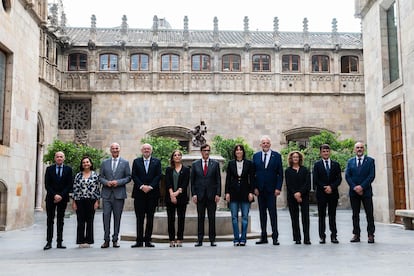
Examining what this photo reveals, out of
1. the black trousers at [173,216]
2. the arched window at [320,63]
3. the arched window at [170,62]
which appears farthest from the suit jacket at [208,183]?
the arched window at [320,63]

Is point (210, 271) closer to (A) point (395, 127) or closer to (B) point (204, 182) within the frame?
(B) point (204, 182)

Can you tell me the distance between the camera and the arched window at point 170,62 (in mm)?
29234

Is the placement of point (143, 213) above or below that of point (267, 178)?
below

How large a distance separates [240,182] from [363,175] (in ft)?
7.14

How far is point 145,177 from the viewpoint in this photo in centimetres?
797

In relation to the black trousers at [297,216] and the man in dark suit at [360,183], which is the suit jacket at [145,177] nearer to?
the black trousers at [297,216]

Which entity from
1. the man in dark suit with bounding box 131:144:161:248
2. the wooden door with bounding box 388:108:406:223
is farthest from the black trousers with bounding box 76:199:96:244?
the wooden door with bounding box 388:108:406:223

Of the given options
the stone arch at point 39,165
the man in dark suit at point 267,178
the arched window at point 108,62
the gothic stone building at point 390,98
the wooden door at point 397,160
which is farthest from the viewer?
the arched window at point 108,62

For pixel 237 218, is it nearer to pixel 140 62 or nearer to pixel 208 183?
pixel 208 183

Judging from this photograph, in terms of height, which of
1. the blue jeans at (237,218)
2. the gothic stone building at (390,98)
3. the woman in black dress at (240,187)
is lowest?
the blue jeans at (237,218)

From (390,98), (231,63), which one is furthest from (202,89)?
(390,98)

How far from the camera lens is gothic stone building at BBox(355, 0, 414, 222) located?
1301cm

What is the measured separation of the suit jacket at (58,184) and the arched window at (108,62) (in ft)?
71.2

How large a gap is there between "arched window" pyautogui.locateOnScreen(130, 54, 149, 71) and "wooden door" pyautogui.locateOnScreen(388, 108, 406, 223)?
17.6 meters
